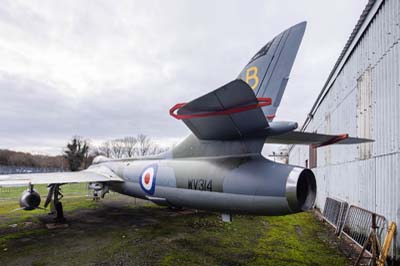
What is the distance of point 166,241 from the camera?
6.54 metres

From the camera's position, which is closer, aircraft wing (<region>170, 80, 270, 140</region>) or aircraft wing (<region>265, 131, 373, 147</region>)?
aircraft wing (<region>170, 80, 270, 140</region>)

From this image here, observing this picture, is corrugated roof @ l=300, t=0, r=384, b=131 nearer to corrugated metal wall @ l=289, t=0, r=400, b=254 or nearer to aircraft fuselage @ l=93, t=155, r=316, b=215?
corrugated metal wall @ l=289, t=0, r=400, b=254

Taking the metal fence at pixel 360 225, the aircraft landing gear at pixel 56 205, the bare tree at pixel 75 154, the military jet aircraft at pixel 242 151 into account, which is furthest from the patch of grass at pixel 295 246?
the bare tree at pixel 75 154

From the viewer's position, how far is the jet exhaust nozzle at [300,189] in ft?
8.93

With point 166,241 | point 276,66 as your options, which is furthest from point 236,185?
point 166,241

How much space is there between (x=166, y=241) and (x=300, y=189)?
4.60 m

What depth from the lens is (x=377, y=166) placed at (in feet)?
19.2

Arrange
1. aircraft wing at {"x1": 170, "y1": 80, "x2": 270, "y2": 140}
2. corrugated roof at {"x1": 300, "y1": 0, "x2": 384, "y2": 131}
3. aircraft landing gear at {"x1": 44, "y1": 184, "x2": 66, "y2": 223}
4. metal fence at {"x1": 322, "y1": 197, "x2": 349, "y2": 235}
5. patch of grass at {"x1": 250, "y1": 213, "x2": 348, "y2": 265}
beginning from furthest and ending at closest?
aircraft landing gear at {"x1": 44, "y1": 184, "x2": 66, "y2": 223}
metal fence at {"x1": 322, "y1": 197, "x2": 349, "y2": 235}
corrugated roof at {"x1": 300, "y1": 0, "x2": 384, "y2": 131}
patch of grass at {"x1": 250, "y1": 213, "x2": 348, "y2": 265}
aircraft wing at {"x1": 170, "y1": 80, "x2": 270, "y2": 140}

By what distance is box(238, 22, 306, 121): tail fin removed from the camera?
3430mm

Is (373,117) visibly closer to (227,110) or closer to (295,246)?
(295,246)

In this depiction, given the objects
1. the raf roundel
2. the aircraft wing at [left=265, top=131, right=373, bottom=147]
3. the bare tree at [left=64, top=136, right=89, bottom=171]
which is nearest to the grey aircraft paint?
the raf roundel

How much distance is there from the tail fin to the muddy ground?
3.43 m

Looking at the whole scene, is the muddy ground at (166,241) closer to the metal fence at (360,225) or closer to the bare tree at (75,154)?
the metal fence at (360,225)

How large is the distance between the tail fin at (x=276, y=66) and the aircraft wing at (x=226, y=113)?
0.57m
